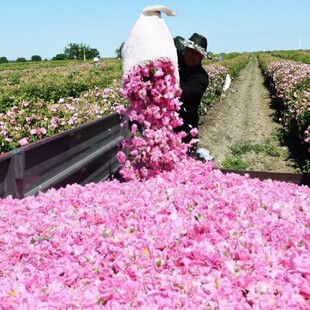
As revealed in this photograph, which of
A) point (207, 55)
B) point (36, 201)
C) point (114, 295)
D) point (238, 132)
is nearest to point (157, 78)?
point (207, 55)

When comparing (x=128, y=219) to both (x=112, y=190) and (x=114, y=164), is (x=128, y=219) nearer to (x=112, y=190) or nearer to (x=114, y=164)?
(x=112, y=190)

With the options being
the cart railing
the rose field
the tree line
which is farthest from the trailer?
the tree line

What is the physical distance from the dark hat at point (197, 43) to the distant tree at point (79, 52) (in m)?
124

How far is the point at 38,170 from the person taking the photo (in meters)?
4.41

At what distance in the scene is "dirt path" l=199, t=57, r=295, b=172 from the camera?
10.6 m

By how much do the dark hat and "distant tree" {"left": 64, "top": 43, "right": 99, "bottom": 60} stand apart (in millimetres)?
123775

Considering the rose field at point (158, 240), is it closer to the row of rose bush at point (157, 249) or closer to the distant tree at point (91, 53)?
the row of rose bush at point (157, 249)

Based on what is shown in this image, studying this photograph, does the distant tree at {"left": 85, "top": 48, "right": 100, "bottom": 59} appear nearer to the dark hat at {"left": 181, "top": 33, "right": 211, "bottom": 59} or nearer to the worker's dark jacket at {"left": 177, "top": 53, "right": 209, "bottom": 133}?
the worker's dark jacket at {"left": 177, "top": 53, "right": 209, "bottom": 133}

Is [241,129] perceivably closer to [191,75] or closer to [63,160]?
[191,75]

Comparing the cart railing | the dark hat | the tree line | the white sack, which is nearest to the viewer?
the cart railing

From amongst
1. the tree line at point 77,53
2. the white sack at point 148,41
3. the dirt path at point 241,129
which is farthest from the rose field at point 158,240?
the tree line at point 77,53

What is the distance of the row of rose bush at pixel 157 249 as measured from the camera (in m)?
2.27

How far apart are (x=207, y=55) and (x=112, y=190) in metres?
2.43

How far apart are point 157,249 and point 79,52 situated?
5135 inches
